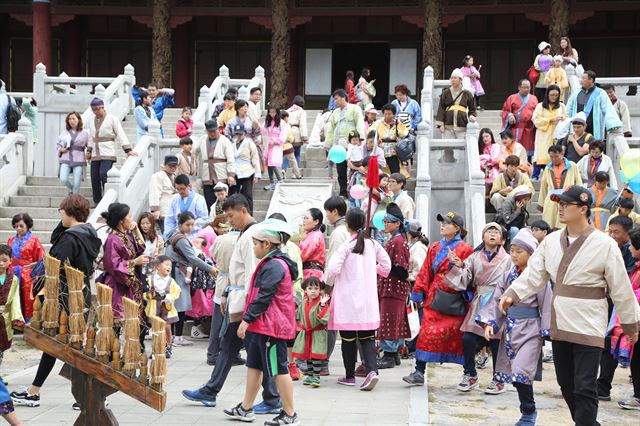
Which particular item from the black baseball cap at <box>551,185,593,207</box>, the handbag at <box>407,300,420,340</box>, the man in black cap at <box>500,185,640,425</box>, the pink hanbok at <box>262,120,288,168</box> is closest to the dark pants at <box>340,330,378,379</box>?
the handbag at <box>407,300,420,340</box>

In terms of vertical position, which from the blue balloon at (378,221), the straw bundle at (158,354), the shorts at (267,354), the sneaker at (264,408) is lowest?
the sneaker at (264,408)

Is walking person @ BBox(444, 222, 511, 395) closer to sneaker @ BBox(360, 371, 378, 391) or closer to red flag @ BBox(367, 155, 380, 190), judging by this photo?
sneaker @ BBox(360, 371, 378, 391)

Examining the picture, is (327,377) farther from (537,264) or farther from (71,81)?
(71,81)

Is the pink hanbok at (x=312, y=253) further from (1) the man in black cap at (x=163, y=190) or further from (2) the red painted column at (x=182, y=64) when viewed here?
(2) the red painted column at (x=182, y=64)

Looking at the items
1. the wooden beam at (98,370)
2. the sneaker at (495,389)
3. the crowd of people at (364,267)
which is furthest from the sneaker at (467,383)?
the wooden beam at (98,370)

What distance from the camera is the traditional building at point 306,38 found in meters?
25.0

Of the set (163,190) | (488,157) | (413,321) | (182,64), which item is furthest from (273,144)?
(182,64)

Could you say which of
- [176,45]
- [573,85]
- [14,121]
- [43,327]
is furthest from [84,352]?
[176,45]

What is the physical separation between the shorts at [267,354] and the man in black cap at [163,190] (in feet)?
20.3

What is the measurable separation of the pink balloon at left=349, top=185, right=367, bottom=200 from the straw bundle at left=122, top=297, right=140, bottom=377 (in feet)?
22.4

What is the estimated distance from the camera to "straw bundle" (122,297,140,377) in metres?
7.04

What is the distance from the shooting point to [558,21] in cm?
2372

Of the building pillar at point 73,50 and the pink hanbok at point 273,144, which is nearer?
the pink hanbok at point 273,144

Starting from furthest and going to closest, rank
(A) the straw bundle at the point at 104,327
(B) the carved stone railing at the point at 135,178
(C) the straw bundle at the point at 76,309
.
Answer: (B) the carved stone railing at the point at 135,178
(C) the straw bundle at the point at 76,309
(A) the straw bundle at the point at 104,327
